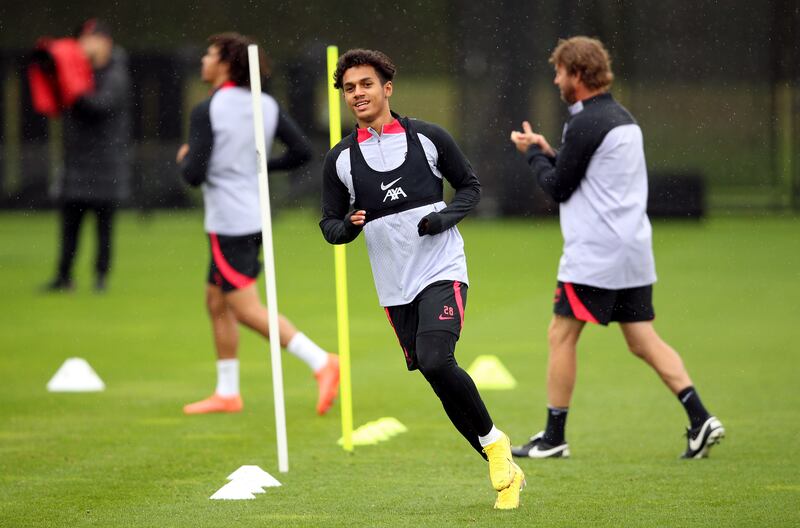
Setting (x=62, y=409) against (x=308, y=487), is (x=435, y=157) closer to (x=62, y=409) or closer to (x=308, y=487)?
(x=308, y=487)

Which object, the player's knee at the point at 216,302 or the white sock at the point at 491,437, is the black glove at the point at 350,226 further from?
the player's knee at the point at 216,302

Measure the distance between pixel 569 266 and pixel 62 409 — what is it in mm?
3166

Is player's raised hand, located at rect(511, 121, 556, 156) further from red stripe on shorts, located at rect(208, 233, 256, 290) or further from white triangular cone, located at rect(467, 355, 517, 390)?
white triangular cone, located at rect(467, 355, 517, 390)

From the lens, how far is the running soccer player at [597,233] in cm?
684

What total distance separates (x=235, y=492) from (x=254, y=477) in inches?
7.1

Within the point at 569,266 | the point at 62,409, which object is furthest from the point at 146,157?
the point at 569,266

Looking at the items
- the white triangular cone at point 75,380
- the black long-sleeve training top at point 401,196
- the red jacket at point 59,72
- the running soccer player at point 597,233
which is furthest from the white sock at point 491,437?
the red jacket at point 59,72

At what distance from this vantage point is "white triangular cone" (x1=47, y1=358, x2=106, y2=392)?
29.9ft

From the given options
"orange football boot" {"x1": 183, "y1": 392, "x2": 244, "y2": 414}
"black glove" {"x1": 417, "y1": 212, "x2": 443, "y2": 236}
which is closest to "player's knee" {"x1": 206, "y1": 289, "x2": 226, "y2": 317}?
"orange football boot" {"x1": 183, "y1": 392, "x2": 244, "y2": 414}

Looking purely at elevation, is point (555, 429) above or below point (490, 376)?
above

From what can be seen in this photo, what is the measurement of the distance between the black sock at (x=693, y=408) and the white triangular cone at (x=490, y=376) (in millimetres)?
2188

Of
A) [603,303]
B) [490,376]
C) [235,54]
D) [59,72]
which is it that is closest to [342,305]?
[603,303]

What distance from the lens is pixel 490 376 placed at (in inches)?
360

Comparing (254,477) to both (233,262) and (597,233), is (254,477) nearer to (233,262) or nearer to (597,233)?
(597,233)
